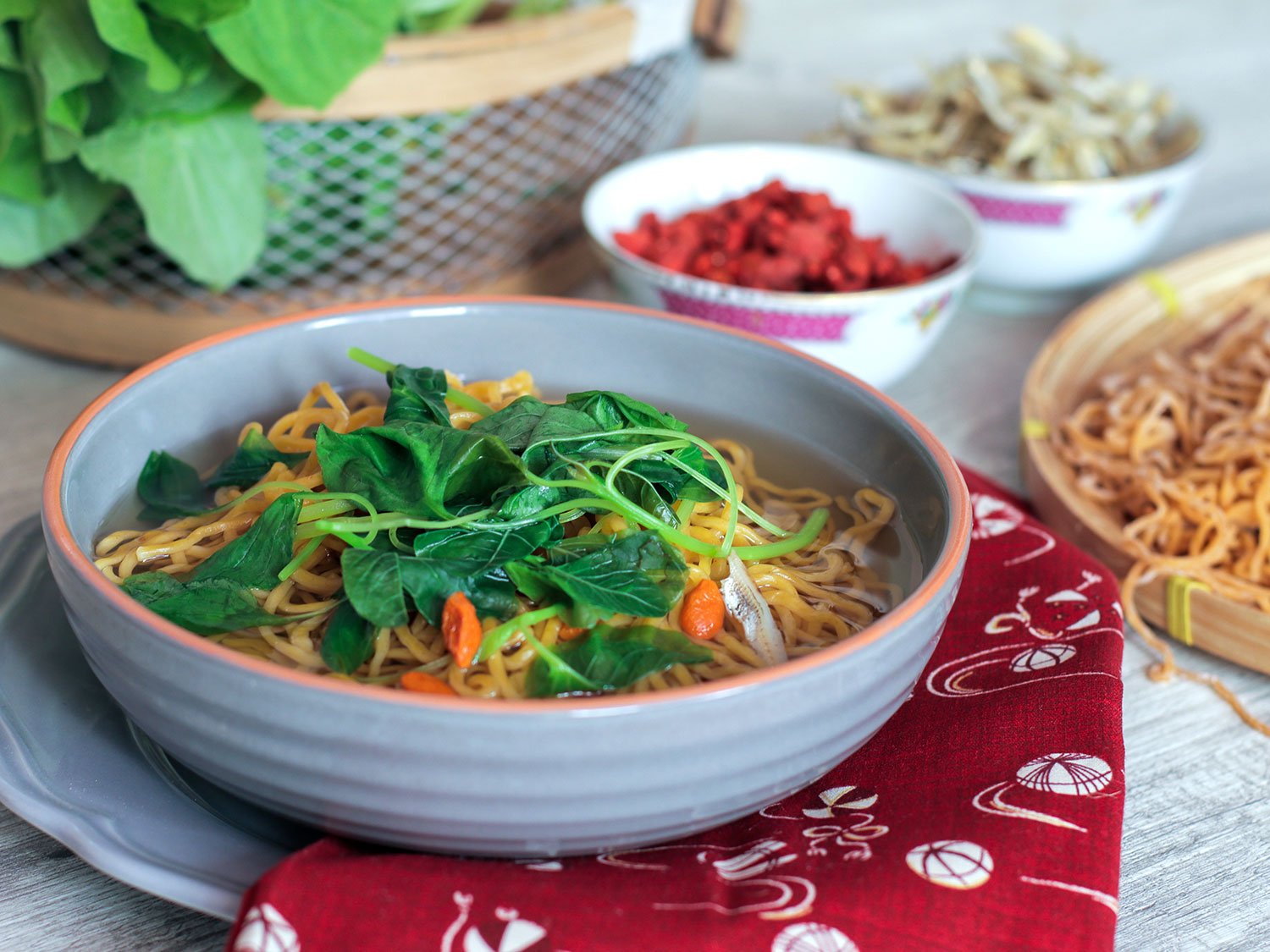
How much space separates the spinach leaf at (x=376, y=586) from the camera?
0.69m

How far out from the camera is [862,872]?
678mm

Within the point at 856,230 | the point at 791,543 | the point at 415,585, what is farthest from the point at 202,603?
the point at 856,230

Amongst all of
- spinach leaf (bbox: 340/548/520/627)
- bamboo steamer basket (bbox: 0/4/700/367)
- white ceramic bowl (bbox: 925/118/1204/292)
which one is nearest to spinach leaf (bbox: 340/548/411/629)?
spinach leaf (bbox: 340/548/520/627)

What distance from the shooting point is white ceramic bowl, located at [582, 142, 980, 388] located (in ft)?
4.13

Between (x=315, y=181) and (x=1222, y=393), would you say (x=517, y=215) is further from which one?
(x=1222, y=393)

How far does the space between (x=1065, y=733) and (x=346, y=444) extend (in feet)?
1.68

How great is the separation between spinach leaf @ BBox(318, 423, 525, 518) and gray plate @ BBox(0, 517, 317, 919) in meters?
0.21

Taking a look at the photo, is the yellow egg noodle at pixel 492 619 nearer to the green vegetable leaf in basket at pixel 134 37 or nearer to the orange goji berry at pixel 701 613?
the orange goji berry at pixel 701 613

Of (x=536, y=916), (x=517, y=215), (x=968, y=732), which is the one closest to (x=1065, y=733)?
(x=968, y=732)

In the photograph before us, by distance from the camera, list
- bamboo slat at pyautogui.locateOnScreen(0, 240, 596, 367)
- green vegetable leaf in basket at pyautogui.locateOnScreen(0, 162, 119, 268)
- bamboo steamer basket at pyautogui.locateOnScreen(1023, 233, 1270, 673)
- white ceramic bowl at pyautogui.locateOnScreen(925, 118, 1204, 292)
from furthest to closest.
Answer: white ceramic bowl at pyautogui.locateOnScreen(925, 118, 1204, 292) < bamboo slat at pyautogui.locateOnScreen(0, 240, 596, 367) < green vegetable leaf in basket at pyautogui.locateOnScreen(0, 162, 119, 268) < bamboo steamer basket at pyautogui.locateOnScreen(1023, 233, 1270, 673)

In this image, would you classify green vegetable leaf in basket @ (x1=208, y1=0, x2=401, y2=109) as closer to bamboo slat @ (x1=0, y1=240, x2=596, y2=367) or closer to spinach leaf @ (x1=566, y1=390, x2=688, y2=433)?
bamboo slat @ (x1=0, y1=240, x2=596, y2=367)

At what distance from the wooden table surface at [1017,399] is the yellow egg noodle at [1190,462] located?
3.0 inches

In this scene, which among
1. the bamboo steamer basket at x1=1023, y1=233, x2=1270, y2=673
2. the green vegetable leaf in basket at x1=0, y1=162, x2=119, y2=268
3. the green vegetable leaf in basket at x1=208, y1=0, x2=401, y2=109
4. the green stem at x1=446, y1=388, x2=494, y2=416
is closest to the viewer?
the green stem at x1=446, y1=388, x2=494, y2=416

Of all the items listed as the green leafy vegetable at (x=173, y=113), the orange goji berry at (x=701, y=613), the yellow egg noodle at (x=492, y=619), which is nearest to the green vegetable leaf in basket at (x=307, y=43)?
the green leafy vegetable at (x=173, y=113)
